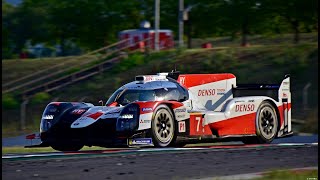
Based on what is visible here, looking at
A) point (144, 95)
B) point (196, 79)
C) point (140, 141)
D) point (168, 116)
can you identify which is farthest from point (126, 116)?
point (196, 79)

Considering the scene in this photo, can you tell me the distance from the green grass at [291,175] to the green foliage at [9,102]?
2788 centimetres

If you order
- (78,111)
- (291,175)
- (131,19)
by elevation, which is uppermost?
(131,19)

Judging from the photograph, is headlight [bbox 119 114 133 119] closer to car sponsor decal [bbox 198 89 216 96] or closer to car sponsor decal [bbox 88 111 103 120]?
car sponsor decal [bbox 88 111 103 120]

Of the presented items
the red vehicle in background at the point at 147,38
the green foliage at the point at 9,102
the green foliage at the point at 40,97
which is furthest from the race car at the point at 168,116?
the red vehicle in background at the point at 147,38

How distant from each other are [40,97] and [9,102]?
1.76 m

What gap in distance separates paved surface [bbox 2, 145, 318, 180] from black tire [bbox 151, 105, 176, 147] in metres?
0.85

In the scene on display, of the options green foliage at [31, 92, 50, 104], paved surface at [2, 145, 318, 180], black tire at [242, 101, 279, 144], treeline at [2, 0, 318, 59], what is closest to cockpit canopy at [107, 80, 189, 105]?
paved surface at [2, 145, 318, 180]

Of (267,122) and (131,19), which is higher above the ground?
(131,19)

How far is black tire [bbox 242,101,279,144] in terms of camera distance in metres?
16.8

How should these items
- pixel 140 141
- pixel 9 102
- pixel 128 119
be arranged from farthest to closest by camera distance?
pixel 9 102 < pixel 140 141 < pixel 128 119

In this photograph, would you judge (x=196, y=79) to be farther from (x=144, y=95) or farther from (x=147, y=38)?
(x=147, y=38)

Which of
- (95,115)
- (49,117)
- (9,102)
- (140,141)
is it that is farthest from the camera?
(9,102)

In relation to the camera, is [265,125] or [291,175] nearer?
[291,175]

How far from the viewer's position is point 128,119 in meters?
14.4
